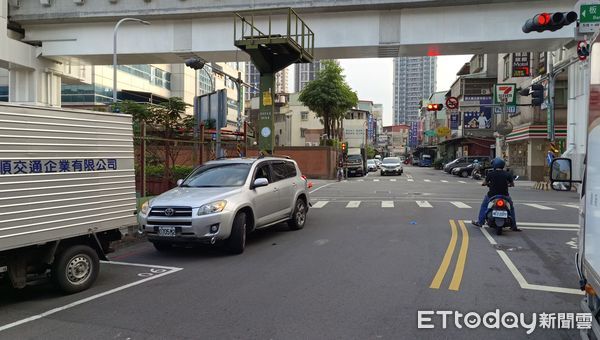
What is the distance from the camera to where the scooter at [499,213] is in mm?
10672

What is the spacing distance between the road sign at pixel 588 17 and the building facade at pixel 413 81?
17631 centimetres

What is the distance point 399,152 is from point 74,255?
6427 inches

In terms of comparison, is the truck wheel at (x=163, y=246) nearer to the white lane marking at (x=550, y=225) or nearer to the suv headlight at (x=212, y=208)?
the suv headlight at (x=212, y=208)

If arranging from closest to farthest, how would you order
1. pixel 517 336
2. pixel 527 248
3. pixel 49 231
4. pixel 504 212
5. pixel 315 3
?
pixel 517 336 < pixel 49 231 < pixel 527 248 < pixel 504 212 < pixel 315 3

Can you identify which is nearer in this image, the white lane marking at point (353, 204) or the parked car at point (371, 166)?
the white lane marking at point (353, 204)

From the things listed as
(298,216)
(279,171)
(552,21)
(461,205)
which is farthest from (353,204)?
(552,21)

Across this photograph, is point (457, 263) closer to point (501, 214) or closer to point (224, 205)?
point (501, 214)

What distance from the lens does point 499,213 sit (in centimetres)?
1067

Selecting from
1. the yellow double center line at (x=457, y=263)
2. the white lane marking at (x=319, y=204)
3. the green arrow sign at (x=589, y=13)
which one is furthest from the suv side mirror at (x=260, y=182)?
the white lane marking at (x=319, y=204)

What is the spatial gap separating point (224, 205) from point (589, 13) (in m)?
8.55

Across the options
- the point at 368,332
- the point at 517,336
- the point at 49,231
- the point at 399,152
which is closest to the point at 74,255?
the point at 49,231

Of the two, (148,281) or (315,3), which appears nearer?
(148,281)

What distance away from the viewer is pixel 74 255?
641 cm

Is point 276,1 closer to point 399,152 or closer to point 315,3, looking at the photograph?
point 315,3
